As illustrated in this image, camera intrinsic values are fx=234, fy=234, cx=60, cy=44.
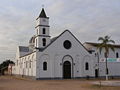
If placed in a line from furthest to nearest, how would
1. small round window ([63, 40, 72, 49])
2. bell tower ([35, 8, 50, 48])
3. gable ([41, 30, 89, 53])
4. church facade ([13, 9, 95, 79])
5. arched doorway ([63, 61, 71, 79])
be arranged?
bell tower ([35, 8, 50, 48]), small round window ([63, 40, 72, 49]), arched doorway ([63, 61, 71, 79]), gable ([41, 30, 89, 53]), church facade ([13, 9, 95, 79])

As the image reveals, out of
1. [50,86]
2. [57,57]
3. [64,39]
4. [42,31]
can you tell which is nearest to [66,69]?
[57,57]

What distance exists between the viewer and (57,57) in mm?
52531

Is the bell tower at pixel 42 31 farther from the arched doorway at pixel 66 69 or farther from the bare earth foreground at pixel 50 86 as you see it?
the bare earth foreground at pixel 50 86

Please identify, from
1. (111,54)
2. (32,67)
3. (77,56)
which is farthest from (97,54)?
(32,67)

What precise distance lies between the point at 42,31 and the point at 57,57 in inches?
307

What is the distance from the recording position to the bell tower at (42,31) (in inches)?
2180

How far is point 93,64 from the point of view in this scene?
188 ft

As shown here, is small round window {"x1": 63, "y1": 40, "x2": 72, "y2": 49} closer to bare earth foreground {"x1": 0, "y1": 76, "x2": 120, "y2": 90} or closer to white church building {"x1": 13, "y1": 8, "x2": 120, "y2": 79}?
white church building {"x1": 13, "y1": 8, "x2": 120, "y2": 79}

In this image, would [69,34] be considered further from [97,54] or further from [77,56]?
[97,54]

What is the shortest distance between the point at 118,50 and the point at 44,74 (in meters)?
25.9

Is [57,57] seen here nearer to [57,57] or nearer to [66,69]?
[57,57]

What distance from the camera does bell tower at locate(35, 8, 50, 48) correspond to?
55.4 m

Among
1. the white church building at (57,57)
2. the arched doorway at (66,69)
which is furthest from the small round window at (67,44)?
the arched doorway at (66,69)

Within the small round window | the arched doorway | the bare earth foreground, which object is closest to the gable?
the small round window
